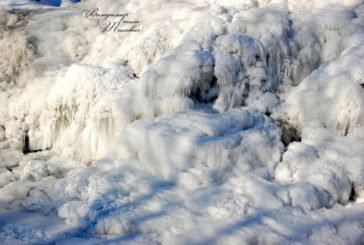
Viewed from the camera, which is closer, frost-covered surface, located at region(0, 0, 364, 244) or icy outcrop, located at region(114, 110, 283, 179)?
frost-covered surface, located at region(0, 0, 364, 244)

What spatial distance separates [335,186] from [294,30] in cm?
336

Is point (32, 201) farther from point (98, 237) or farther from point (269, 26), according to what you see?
point (269, 26)

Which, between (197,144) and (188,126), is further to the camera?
(188,126)

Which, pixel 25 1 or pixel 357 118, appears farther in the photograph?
pixel 25 1

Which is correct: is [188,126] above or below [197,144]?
above

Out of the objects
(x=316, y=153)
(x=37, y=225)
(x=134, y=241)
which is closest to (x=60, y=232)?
(x=37, y=225)

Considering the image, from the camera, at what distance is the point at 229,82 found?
726cm

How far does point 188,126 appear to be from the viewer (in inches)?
250

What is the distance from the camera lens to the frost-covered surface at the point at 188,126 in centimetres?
521

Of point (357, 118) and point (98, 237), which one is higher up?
point (357, 118)

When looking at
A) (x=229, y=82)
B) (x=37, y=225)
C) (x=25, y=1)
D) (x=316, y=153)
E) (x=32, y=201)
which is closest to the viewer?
(x=37, y=225)

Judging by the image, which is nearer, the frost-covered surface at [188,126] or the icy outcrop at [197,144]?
the frost-covered surface at [188,126]

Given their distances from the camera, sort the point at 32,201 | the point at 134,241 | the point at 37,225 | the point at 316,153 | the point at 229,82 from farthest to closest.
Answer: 1. the point at 229,82
2. the point at 316,153
3. the point at 32,201
4. the point at 37,225
5. the point at 134,241

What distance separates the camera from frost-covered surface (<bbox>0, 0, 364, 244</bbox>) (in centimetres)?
521
